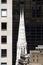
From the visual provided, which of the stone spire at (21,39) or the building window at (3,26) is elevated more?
the building window at (3,26)

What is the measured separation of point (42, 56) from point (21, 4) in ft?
33.8

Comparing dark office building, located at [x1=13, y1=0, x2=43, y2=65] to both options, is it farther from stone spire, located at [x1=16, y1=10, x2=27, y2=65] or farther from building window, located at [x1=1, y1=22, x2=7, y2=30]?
building window, located at [x1=1, y1=22, x2=7, y2=30]

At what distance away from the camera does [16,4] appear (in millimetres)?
51250

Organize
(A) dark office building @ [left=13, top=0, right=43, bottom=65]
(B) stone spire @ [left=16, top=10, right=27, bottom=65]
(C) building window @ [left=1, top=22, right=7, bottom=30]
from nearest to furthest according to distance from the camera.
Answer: (B) stone spire @ [left=16, top=10, right=27, bottom=65], (A) dark office building @ [left=13, top=0, right=43, bottom=65], (C) building window @ [left=1, top=22, right=7, bottom=30]

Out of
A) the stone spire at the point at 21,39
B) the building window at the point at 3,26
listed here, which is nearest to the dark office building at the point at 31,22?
the stone spire at the point at 21,39

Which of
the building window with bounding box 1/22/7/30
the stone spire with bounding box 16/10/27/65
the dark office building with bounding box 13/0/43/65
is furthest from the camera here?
the building window with bounding box 1/22/7/30

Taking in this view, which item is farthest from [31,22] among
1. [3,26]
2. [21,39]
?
[3,26]

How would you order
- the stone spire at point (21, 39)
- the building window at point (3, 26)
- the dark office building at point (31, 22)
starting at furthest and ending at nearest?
the building window at point (3, 26) < the dark office building at point (31, 22) < the stone spire at point (21, 39)

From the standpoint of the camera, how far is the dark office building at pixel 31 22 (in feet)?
167

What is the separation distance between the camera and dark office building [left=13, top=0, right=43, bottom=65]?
51.0 metres

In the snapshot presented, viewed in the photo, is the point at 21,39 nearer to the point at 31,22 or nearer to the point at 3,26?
the point at 31,22

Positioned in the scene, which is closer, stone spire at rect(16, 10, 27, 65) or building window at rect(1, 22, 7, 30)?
stone spire at rect(16, 10, 27, 65)

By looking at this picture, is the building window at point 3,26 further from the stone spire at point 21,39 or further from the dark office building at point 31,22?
the stone spire at point 21,39

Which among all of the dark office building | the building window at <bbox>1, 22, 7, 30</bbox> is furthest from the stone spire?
the building window at <bbox>1, 22, 7, 30</bbox>
